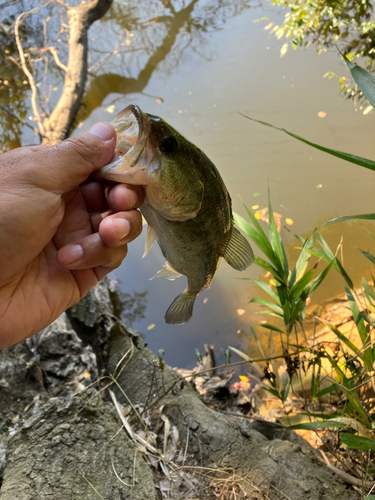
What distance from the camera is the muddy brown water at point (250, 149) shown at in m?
4.20

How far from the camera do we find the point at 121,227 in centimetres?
142

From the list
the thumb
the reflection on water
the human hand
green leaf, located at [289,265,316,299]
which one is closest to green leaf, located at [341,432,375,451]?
green leaf, located at [289,265,316,299]

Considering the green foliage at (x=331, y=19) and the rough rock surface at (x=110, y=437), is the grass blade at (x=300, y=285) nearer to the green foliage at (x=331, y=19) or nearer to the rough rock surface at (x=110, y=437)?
the rough rock surface at (x=110, y=437)

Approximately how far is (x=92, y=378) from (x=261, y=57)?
669 cm

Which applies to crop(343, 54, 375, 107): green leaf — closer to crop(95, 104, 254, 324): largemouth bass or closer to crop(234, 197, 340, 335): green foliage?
crop(95, 104, 254, 324): largemouth bass

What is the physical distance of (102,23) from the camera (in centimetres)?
876

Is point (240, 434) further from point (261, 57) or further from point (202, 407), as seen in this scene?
point (261, 57)

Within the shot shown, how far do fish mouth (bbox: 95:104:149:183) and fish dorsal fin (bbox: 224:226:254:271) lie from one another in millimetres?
703

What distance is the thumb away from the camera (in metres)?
1.33

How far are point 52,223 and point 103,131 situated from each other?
0.47 metres

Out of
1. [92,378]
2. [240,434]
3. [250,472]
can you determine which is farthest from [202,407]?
[92,378]

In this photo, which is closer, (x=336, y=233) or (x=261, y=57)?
(x=336, y=233)

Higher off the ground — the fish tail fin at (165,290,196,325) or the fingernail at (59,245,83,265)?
the fingernail at (59,245,83,265)

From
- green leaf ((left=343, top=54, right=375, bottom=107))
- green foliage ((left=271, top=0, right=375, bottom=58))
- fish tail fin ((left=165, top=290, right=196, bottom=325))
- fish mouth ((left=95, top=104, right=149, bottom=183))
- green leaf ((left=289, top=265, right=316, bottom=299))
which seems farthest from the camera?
green foliage ((left=271, top=0, right=375, bottom=58))
